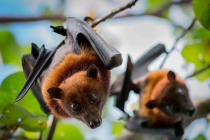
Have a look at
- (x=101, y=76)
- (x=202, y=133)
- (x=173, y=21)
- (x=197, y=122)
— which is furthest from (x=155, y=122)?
(x=101, y=76)

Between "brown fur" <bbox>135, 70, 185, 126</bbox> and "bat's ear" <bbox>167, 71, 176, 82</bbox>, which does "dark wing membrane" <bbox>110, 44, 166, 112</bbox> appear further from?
"bat's ear" <bbox>167, 71, 176, 82</bbox>

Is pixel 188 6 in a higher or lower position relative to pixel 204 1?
lower

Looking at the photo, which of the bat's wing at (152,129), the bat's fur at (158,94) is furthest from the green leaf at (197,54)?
the bat's wing at (152,129)

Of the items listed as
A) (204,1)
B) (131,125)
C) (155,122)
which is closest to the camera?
(204,1)

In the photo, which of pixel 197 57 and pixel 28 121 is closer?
pixel 28 121

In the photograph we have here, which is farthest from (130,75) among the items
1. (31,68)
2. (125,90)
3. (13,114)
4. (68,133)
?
(13,114)

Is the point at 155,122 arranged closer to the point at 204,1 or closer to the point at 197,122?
the point at 197,122

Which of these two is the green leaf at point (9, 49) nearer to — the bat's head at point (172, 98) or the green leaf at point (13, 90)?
the green leaf at point (13, 90)

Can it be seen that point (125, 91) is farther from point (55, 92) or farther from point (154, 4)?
point (154, 4)
